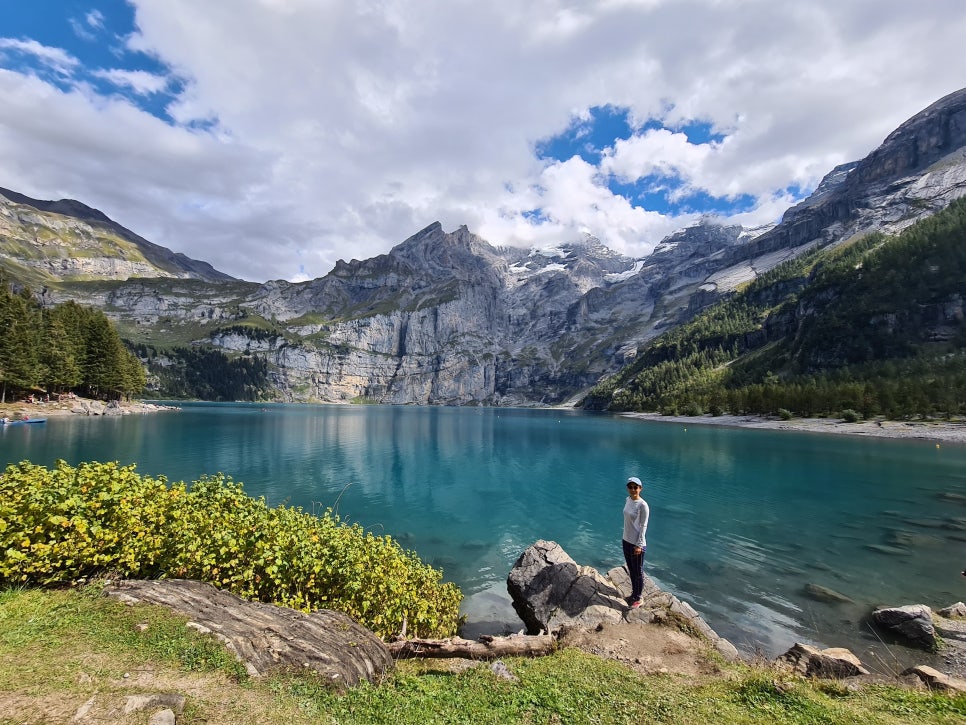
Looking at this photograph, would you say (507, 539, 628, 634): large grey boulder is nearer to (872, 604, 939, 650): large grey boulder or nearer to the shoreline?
(872, 604, 939, 650): large grey boulder

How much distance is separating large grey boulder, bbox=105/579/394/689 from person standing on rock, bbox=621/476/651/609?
1019cm

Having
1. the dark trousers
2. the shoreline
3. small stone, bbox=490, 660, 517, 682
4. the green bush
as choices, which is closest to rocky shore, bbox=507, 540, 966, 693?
the dark trousers

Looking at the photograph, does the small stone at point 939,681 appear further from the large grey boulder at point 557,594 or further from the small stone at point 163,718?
the small stone at point 163,718

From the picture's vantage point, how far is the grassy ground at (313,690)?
7059 mm

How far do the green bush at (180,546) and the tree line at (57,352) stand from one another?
95635 millimetres

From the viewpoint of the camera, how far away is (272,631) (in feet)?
32.1

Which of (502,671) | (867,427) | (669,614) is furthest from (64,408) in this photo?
(867,427)

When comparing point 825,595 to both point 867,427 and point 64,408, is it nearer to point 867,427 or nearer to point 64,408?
point 867,427

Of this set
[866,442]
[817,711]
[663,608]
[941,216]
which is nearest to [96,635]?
[817,711]

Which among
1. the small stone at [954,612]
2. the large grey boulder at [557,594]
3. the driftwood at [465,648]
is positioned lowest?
the small stone at [954,612]

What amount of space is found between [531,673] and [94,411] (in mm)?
129325

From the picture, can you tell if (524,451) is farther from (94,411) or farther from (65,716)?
(94,411)

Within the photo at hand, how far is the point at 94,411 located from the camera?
101812 millimetres

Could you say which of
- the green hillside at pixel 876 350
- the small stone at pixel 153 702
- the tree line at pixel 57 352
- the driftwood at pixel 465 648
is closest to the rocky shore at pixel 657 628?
the driftwood at pixel 465 648
